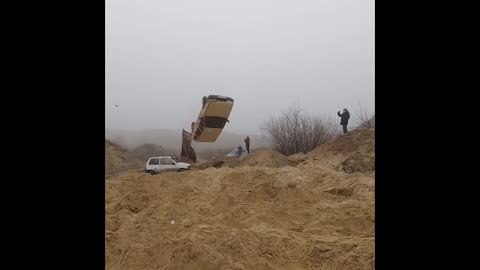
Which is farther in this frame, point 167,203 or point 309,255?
point 167,203

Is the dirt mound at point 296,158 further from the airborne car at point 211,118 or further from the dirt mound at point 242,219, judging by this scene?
the airborne car at point 211,118

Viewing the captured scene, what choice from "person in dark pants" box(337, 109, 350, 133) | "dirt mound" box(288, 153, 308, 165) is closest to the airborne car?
"dirt mound" box(288, 153, 308, 165)

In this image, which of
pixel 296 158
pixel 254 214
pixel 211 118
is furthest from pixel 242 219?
pixel 296 158

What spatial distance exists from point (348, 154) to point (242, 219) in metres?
5.27

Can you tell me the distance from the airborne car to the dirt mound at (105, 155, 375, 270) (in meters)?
1.18

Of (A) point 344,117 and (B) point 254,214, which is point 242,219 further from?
(A) point 344,117

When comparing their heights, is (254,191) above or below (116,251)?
above

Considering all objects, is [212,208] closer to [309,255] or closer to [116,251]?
[116,251]

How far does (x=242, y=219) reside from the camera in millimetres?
8547

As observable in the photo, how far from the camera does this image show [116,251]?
7613 millimetres

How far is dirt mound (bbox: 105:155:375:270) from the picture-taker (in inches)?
247
